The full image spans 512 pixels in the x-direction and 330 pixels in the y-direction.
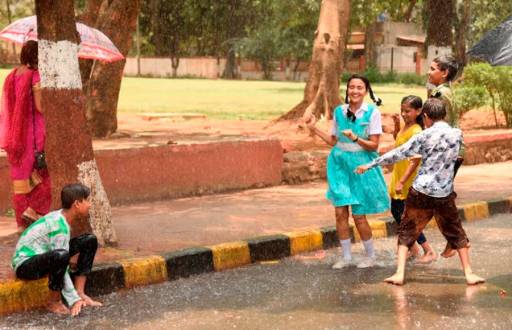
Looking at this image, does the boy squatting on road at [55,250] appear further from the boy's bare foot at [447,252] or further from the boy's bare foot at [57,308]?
the boy's bare foot at [447,252]

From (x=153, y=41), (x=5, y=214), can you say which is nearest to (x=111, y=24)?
(x=5, y=214)

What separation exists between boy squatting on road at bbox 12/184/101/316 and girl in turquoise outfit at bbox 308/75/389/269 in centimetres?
217

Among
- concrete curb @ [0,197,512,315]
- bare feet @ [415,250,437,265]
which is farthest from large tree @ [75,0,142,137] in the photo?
bare feet @ [415,250,437,265]

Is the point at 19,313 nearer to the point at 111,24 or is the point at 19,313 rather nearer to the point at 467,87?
the point at 111,24

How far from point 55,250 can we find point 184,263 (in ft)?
4.96

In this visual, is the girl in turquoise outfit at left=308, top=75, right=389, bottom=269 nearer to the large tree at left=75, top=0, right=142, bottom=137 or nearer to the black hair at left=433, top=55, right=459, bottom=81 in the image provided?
the black hair at left=433, top=55, right=459, bottom=81

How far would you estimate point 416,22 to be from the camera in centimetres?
6681

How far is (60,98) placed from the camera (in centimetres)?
703

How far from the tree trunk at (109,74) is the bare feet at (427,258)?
21.4 ft

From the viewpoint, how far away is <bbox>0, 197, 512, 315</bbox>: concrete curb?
6.02 metres

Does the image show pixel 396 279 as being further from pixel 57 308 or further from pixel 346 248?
pixel 57 308

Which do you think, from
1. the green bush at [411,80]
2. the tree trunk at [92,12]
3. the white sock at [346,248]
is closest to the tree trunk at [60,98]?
the white sock at [346,248]

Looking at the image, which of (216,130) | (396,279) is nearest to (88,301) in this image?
(396,279)

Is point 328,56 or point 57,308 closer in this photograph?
point 57,308
